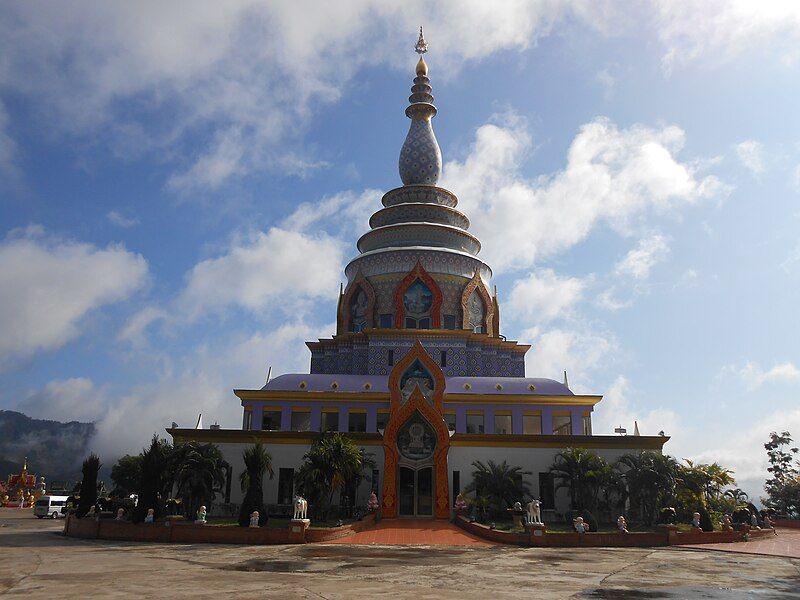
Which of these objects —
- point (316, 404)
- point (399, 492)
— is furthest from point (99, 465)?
point (399, 492)

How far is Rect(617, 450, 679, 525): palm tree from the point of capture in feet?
99.5

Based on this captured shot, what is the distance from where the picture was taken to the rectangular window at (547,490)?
3312cm

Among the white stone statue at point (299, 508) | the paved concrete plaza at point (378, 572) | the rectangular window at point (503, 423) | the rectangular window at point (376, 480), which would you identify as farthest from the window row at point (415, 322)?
the paved concrete plaza at point (378, 572)

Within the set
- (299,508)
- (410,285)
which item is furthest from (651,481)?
(410,285)

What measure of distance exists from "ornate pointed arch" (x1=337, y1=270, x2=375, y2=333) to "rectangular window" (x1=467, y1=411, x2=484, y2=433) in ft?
36.7

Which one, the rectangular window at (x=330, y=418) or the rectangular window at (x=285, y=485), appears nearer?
the rectangular window at (x=285, y=485)

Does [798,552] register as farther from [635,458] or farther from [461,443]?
[461,443]

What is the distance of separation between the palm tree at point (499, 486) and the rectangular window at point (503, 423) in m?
7.49

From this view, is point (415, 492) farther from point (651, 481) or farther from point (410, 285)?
point (410, 285)

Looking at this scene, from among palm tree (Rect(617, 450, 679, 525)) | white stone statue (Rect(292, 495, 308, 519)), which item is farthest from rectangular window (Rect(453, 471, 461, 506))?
white stone statue (Rect(292, 495, 308, 519))

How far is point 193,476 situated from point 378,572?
15109mm

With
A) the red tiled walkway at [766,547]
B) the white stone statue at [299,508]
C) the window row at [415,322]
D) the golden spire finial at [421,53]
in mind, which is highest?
the golden spire finial at [421,53]

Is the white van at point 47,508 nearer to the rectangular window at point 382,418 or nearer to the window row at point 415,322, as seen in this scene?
the rectangular window at point 382,418

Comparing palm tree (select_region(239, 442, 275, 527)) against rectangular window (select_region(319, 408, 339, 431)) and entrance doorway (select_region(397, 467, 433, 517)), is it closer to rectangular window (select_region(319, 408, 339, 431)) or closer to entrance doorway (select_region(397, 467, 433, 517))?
entrance doorway (select_region(397, 467, 433, 517))
